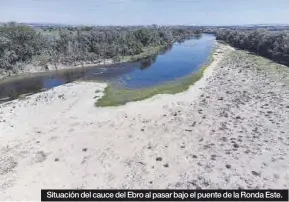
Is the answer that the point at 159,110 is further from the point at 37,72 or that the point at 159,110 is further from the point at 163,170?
the point at 37,72

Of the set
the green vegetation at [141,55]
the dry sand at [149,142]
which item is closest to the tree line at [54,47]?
the green vegetation at [141,55]

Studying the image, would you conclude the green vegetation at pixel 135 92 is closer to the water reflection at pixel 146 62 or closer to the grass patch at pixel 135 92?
the grass patch at pixel 135 92

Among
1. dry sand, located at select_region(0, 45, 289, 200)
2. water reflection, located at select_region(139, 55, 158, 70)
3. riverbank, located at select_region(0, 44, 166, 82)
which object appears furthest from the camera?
water reflection, located at select_region(139, 55, 158, 70)

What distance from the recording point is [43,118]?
4103cm

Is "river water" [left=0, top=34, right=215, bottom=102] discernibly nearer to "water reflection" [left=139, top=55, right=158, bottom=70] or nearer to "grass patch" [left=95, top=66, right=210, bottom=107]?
"water reflection" [left=139, top=55, right=158, bottom=70]

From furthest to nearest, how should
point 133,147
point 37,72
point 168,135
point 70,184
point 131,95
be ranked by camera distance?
point 37,72
point 131,95
point 168,135
point 133,147
point 70,184

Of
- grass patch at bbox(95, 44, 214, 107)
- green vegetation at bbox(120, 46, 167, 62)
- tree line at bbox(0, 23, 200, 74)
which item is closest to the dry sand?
grass patch at bbox(95, 44, 214, 107)

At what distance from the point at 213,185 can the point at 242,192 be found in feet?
7.39

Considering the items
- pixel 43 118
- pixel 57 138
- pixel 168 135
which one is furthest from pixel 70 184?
pixel 43 118

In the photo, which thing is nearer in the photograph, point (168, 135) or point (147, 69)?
point (168, 135)
